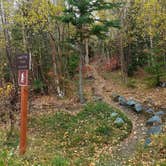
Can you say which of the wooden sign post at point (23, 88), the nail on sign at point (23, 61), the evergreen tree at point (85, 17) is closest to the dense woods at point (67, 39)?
the evergreen tree at point (85, 17)

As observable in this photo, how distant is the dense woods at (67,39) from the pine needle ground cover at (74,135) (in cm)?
133

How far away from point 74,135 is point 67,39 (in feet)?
24.1

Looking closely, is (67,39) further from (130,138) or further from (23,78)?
(23,78)

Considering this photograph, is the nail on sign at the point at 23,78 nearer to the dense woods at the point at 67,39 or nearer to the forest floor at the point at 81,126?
the forest floor at the point at 81,126

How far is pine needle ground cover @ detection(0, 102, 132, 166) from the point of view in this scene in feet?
32.1

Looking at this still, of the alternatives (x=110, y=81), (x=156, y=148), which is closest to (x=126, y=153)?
(x=156, y=148)

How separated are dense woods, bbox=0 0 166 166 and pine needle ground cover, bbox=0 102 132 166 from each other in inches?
52.3

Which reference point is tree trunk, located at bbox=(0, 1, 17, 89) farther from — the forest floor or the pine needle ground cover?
the pine needle ground cover

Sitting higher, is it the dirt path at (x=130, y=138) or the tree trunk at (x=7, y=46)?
the tree trunk at (x=7, y=46)

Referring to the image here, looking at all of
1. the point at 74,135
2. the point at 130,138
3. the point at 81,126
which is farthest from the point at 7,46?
the point at 130,138

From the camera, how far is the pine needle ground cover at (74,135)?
978cm

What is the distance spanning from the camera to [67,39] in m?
18.6

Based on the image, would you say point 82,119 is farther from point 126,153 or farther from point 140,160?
point 140,160

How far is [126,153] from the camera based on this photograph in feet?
35.4
